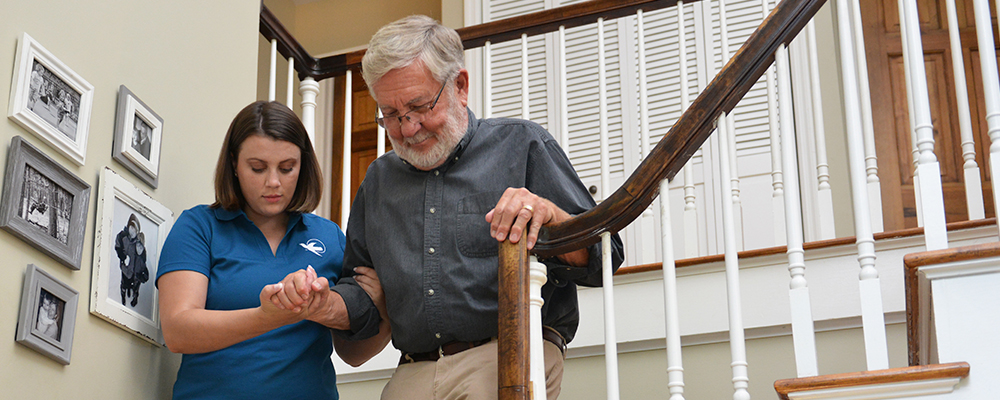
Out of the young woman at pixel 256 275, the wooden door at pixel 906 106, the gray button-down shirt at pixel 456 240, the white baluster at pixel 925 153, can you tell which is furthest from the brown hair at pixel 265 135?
the wooden door at pixel 906 106

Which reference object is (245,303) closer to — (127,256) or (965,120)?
(127,256)

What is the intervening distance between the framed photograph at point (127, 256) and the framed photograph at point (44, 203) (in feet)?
0.23

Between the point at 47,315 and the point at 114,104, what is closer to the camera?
the point at 47,315

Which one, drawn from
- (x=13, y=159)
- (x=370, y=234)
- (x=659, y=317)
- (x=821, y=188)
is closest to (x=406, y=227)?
(x=370, y=234)

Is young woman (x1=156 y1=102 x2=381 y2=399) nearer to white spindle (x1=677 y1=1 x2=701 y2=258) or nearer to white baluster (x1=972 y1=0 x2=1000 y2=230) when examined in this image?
white baluster (x1=972 y1=0 x2=1000 y2=230)

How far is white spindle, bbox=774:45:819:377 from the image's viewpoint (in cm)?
166

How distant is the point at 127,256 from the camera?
2186 millimetres

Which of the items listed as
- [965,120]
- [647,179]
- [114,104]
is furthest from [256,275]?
[965,120]

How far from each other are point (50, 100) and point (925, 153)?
1.65 meters

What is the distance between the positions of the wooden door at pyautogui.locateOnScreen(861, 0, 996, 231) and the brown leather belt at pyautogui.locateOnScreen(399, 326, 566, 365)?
9.72 ft

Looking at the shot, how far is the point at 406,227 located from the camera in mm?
1993

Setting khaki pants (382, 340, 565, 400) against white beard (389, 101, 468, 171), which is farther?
white beard (389, 101, 468, 171)

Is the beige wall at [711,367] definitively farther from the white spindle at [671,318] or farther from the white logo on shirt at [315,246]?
the white spindle at [671,318]

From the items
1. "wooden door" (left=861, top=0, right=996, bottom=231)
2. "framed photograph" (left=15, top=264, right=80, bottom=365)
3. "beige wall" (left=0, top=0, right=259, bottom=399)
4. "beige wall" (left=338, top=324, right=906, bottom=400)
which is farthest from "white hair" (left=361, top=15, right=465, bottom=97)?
"wooden door" (left=861, top=0, right=996, bottom=231)
